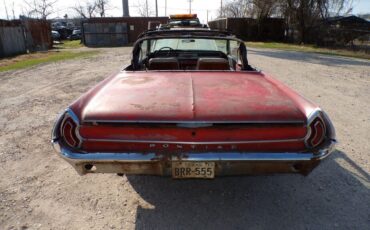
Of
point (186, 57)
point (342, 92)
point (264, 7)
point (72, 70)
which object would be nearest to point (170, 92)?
point (186, 57)

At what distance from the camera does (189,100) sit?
2.87 m

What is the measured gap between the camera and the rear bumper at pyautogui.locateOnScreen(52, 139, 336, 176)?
257 cm

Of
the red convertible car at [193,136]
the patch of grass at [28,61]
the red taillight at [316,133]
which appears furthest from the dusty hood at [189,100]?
the patch of grass at [28,61]

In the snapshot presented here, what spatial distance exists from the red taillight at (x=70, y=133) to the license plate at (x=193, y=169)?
0.86 m

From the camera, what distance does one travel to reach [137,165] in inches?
104

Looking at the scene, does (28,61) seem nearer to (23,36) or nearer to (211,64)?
(23,36)

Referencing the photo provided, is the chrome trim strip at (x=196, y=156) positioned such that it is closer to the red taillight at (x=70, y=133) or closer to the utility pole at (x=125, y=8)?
the red taillight at (x=70, y=133)

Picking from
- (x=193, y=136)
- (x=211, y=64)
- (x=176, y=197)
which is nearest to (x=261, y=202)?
(x=176, y=197)

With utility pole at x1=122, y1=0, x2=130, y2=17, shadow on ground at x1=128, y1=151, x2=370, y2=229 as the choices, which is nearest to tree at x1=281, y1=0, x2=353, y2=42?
utility pole at x1=122, y1=0, x2=130, y2=17

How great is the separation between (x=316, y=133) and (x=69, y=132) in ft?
6.80

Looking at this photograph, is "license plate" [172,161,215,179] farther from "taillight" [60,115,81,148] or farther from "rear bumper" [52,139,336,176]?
"taillight" [60,115,81,148]

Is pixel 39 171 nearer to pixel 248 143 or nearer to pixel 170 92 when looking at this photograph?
pixel 170 92

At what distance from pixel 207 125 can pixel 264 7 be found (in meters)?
30.2

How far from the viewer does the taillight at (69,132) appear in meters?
2.71
